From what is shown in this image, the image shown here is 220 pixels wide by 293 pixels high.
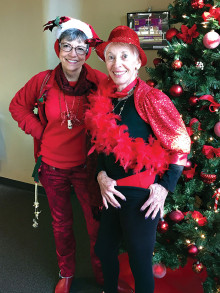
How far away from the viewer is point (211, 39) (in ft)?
4.90

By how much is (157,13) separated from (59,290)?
2209 millimetres

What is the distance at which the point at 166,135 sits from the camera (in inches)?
51.4

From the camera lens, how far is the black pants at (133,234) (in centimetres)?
136

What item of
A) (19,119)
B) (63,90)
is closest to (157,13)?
(63,90)

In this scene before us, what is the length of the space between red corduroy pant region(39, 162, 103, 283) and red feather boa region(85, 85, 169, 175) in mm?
447

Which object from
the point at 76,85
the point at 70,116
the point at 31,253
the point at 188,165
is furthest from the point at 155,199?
the point at 31,253

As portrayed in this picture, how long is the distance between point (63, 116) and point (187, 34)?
84cm

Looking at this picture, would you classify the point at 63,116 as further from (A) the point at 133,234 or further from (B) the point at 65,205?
(A) the point at 133,234

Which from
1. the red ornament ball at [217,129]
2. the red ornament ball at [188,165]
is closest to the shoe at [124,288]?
the red ornament ball at [188,165]

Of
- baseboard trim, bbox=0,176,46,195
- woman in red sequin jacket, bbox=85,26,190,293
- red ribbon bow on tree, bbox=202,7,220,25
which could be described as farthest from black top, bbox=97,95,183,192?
baseboard trim, bbox=0,176,46,195

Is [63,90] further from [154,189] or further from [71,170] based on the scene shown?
[154,189]

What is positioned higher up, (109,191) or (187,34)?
(187,34)

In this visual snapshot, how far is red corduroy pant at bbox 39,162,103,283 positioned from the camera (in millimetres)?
1807

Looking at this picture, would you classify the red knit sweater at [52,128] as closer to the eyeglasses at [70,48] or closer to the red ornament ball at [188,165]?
the eyeglasses at [70,48]
